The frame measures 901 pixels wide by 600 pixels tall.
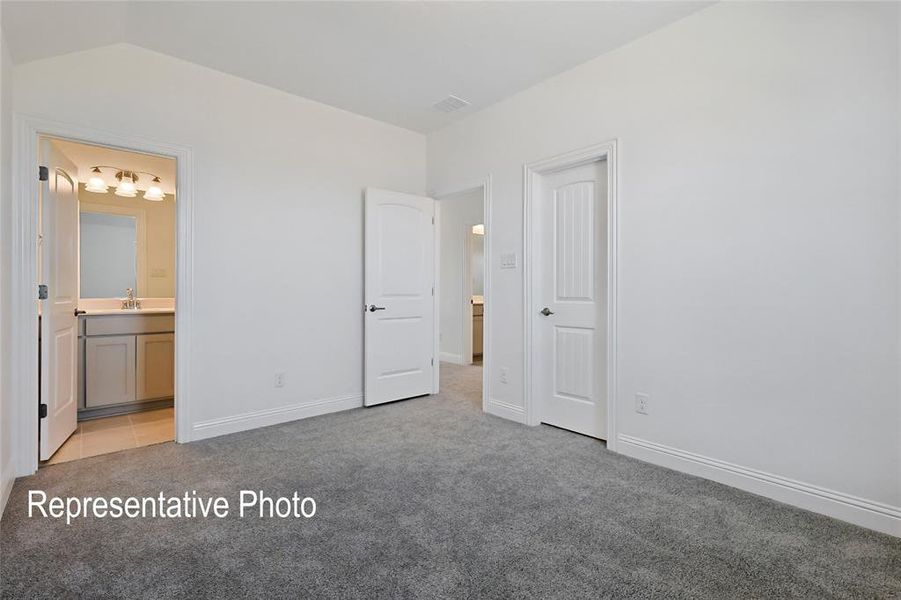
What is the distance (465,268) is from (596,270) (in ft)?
11.4

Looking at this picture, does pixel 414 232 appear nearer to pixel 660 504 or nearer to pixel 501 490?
pixel 501 490

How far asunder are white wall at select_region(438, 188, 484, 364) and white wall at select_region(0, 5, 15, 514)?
185 inches

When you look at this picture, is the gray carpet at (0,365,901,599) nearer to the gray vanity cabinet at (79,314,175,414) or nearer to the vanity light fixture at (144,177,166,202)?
the gray vanity cabinet at (79,314,175,414)

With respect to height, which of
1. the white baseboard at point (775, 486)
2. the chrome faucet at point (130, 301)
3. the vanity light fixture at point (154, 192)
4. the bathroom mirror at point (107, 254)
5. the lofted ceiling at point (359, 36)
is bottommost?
the white baseboard at point (775, 486)

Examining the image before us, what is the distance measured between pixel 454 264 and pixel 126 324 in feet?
13.3

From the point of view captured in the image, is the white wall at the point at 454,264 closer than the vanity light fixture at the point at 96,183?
No

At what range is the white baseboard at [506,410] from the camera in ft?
11.3

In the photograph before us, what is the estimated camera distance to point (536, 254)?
134 inches

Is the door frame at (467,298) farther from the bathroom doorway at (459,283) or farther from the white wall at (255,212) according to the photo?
the white wall at (255,212)

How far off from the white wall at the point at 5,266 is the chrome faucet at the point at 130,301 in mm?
2142

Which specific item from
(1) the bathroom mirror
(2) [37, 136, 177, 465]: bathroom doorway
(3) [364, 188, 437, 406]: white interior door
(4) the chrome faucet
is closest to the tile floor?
(2) [37, 136, 177, 465]: bathroom doorway

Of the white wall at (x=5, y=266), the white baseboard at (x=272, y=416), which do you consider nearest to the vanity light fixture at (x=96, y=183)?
the white wall at (x=5, y=266)

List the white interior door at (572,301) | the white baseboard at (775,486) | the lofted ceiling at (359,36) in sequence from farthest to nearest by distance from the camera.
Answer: the white interior door at (572,301) < the lofted ceiling at (359,36) < the white baseboard at (775,486)

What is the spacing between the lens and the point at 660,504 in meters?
2.11
